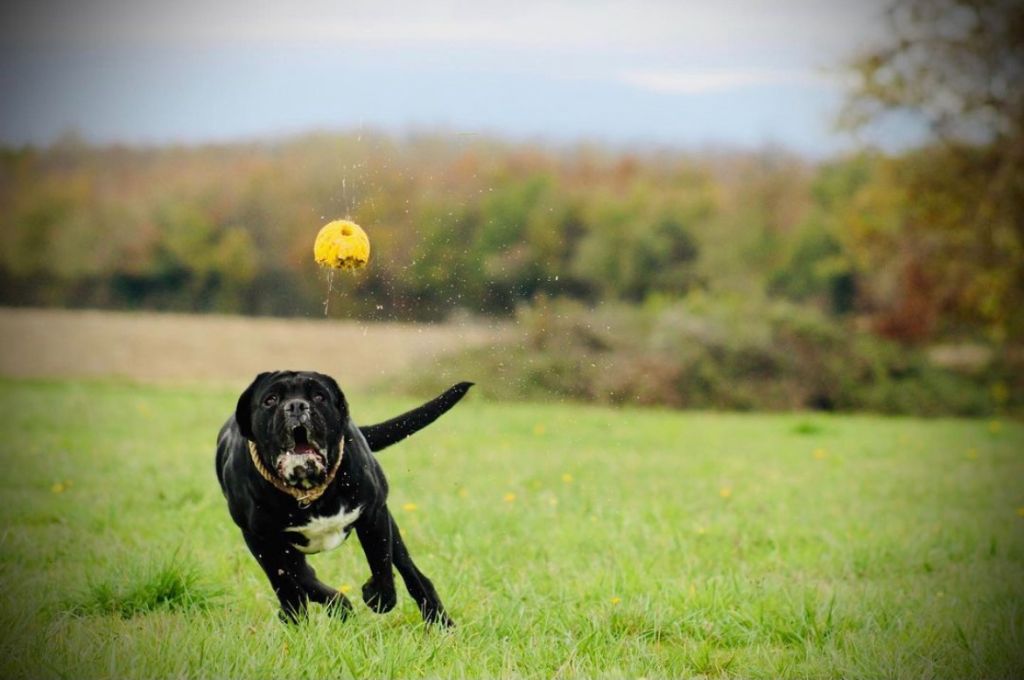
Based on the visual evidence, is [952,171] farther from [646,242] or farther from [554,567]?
[554,567]

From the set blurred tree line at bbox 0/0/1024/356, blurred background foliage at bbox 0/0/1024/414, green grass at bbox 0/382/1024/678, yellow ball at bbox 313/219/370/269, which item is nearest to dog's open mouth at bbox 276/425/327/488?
green grass at bbox 0/382/1024/678

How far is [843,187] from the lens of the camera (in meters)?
26.4

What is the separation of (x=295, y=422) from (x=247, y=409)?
1.21ft

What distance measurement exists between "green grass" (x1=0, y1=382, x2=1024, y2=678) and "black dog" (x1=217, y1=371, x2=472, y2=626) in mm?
173

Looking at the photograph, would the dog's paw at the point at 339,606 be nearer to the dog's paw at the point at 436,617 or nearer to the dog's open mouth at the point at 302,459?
the dog's paw at the point at 436,617

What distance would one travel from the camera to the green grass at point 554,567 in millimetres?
3908

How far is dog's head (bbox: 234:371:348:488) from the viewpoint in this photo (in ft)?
11.9

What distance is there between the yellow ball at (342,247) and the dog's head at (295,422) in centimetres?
52

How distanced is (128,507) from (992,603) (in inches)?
206

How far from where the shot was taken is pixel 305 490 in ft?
12.3

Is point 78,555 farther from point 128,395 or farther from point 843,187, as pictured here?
point 843,187

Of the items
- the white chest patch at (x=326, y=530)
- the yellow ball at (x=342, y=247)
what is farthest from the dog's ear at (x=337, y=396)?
the yellow ball at (x=342, y=247)

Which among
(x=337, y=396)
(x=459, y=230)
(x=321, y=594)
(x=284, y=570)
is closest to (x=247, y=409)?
(x=337, y=396)

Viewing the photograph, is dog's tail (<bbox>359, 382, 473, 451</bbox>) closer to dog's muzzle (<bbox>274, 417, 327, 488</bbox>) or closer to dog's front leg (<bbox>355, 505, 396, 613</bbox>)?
dog's front leg (<bbox>355, 505, 396, 613</bbox>)
